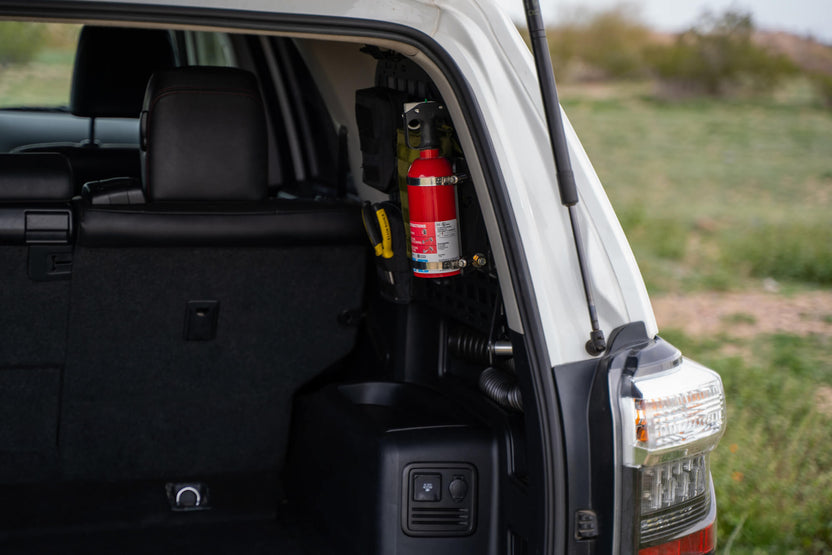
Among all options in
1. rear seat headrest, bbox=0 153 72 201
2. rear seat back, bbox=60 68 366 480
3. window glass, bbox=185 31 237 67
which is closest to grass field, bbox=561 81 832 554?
rear seat back, bbox=60 68 366 480

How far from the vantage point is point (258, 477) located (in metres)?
2.52

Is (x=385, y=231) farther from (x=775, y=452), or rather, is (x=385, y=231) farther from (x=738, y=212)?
(x=738, y=212)

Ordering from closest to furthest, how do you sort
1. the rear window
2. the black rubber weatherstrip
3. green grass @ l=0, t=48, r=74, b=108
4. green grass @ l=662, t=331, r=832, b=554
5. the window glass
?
the black rubber weatherstrip
green grass @ l=662, t=331, r=832, b=554
the window glass
the rear window
green grass @ l=0, t=48, r=74, b=108

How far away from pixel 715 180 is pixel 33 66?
8282 millimetres

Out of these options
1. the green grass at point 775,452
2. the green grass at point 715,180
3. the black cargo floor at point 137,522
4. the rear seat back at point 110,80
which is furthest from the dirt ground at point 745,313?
the black cargo floor at point 137,522

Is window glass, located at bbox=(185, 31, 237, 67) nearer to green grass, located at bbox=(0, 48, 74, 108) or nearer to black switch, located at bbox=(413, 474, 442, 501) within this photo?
green grass, located at bbox=(0, 48, 74, 108)

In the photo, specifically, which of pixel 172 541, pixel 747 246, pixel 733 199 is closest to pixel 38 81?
pixel 172 541

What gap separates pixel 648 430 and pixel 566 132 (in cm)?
53

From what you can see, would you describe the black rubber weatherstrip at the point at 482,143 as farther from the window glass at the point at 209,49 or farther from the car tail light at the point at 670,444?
the window glass at the point at 209,49

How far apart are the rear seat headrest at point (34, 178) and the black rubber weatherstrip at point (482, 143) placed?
0.82 meters

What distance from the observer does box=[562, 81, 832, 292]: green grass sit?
7695mm

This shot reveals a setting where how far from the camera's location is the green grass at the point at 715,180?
770 centimetres

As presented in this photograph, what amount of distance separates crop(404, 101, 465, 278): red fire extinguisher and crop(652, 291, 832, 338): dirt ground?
457 centimetres

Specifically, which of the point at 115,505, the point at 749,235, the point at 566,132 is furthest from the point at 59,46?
the point at 749,235
